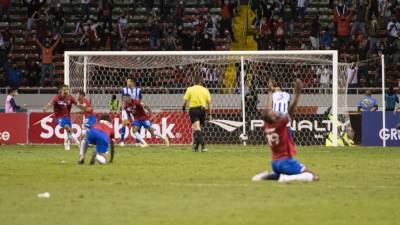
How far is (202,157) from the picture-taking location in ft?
83.9

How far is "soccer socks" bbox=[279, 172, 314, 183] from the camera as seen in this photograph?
17.4m

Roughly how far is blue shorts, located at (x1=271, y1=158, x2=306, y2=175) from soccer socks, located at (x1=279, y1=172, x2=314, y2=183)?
0.07 meters

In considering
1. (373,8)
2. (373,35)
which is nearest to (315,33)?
(373,35)

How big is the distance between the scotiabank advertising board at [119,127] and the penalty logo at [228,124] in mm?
1020

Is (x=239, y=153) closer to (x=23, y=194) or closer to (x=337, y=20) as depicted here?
(x=23, y=194)

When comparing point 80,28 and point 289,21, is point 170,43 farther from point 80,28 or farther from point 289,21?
point 289,21

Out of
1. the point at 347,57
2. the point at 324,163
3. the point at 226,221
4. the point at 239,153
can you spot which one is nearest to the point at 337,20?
the point at 347,57

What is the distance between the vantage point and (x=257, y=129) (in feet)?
112

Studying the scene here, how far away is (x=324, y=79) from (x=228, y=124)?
14.3 ft

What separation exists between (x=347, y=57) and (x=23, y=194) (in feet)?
93.7

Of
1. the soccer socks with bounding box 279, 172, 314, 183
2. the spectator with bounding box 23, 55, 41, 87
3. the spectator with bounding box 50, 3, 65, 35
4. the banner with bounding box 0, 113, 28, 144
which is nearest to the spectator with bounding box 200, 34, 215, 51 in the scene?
the spectator with bounding box 50, 3, 65, 35

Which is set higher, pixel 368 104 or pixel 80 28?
pixel 80 28

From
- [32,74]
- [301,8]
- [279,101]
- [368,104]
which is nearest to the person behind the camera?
[279,101]

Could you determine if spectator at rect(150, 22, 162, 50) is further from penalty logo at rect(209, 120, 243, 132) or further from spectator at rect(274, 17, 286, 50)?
penalty logo at rect(209, 120, 243, 132)
